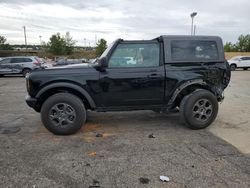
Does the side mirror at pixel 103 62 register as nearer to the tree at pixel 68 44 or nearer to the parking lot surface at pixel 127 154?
the parking lot surface at pixel 127 154

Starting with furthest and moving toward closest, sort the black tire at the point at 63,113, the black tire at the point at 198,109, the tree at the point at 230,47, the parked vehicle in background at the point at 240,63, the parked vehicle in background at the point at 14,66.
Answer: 1. the tree at the point at 230,47
2. the parked vehicle in background at the point at 240,63
3. the parked vehicle in background at the point at 14,66
4. the black tire at the point at 198,109
5. the black tire at the point at 63,113

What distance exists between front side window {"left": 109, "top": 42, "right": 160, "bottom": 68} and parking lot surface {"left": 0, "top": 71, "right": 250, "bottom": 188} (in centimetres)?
134

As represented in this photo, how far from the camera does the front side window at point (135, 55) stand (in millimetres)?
5305

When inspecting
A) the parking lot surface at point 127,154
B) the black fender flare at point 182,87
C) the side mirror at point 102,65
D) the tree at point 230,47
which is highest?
the tree at point 230,47

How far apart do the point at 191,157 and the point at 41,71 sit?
Answer: 307 cm

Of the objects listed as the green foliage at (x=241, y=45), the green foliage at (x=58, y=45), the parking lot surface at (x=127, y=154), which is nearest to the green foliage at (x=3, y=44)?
the green foliage at (x=58, y=45)

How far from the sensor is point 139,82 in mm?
5301

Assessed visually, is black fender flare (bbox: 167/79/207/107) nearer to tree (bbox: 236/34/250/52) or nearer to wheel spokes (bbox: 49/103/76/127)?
wheel spokes (bbox: 49/103/76/127)

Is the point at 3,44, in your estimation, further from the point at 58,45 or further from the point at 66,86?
the point at 66,86

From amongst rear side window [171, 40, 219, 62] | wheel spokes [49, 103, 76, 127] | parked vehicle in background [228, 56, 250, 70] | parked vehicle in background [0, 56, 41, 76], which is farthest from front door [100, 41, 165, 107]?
parked vehicle in background [228, 56, 250, 70]

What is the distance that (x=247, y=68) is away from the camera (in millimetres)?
28906

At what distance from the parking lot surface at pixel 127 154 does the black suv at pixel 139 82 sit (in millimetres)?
438

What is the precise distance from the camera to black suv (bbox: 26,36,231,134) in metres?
5.10

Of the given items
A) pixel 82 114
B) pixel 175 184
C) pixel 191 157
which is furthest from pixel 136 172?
pixel 82 114
